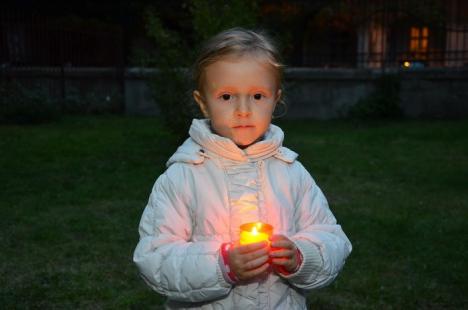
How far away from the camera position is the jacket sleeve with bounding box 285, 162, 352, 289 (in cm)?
217

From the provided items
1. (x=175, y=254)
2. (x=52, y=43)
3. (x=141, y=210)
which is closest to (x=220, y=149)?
(x=175, y=254)

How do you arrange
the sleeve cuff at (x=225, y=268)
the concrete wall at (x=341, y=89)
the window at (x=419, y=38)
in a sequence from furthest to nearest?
the window at (x=419, y=38) < the concrete wall at (x=341, y=89) < the sleeve cuff at (x=225, y=268)

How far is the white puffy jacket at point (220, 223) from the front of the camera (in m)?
2.14

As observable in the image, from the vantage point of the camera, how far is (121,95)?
57.0 ft

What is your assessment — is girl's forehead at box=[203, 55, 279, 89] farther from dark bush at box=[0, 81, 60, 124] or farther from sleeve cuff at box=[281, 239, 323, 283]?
dark bush at box=[0, 81, 60, 124]

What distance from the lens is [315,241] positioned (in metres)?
2.23

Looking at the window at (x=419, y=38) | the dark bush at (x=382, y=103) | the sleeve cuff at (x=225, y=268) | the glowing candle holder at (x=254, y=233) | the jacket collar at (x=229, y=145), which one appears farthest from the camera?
the window at (x=419, y=38)

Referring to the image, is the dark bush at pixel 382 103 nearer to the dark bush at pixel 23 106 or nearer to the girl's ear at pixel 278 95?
the dark bush at pixel 23 106

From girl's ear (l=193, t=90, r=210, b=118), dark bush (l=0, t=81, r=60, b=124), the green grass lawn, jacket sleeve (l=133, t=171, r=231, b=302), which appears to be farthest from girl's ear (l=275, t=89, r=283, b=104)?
dark bush (l=0, t=81, r=60, b=124)

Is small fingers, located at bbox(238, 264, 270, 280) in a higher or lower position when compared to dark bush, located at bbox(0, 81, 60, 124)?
higher

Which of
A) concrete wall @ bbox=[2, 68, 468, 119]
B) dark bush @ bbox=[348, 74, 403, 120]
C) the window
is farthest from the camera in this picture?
the window

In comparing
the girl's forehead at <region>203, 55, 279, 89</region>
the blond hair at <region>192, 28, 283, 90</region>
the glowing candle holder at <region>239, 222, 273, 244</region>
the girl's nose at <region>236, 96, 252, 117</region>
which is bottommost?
the glowing candle holder at <region>239, 222, 273, 244</region>

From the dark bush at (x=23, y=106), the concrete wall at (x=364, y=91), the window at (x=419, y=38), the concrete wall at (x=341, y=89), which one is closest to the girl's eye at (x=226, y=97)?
the dark bush at (x=23, y=106)

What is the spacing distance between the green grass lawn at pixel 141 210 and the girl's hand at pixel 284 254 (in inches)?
88.5
